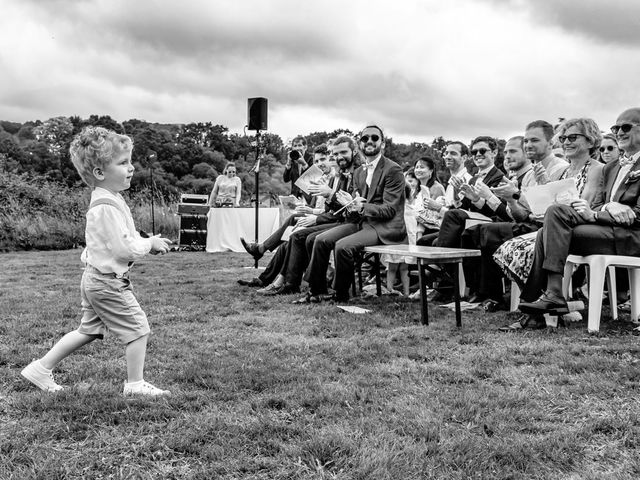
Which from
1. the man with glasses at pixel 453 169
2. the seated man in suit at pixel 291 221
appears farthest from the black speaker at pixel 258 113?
the man with glasses at pixel 453 169

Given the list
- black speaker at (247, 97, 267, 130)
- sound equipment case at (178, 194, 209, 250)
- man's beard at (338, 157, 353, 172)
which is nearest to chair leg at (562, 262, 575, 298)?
man's beard at (338, 157, 353, 172)

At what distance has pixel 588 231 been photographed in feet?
15.1

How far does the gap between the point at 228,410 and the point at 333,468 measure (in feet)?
2.61

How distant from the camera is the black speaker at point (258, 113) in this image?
1064 centimetres

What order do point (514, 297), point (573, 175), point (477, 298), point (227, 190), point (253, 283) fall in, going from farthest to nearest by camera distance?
point (227, 190)
point (253, 283)
point (477, 298)
point (514, 297)
point (573, 175)

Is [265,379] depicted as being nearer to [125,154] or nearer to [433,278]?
[125,154]

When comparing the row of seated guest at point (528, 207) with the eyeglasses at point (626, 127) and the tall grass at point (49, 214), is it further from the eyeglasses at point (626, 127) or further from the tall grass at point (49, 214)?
the tall grass at point (49, 214)

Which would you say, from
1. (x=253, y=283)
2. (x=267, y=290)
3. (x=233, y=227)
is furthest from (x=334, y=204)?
(x=233, y=227)

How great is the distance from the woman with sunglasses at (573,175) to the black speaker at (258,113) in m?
6.20

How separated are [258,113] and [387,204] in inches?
197

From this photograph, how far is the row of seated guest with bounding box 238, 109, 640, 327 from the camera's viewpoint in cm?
461

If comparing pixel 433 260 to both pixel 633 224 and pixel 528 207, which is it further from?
pixel 633 224

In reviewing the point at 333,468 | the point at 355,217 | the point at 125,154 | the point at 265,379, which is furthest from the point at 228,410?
the point at 355,217

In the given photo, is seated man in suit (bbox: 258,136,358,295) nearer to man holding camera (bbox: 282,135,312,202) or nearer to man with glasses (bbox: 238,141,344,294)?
man with glasses (bbox: 238,141,344,294)
